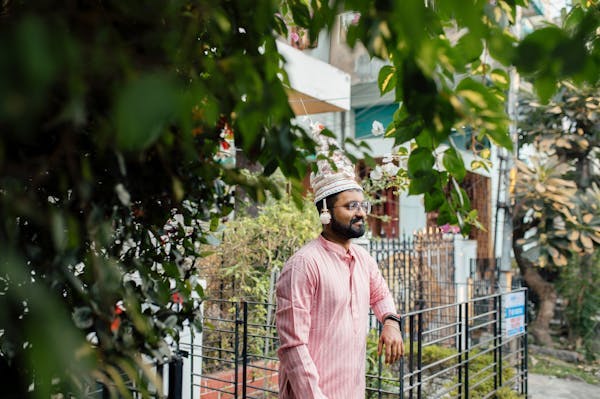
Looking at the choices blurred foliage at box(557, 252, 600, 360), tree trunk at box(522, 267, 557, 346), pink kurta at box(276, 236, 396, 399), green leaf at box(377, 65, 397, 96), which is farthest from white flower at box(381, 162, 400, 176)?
tree trunk at box(522, 267, 557, 346)

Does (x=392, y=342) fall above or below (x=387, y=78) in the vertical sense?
below

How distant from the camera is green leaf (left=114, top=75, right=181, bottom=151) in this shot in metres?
0.55

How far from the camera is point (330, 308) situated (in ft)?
8.73

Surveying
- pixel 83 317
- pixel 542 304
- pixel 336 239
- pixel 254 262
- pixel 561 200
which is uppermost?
pixel 561 200

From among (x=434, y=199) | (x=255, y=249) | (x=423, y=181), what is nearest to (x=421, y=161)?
(x=423, y=181)

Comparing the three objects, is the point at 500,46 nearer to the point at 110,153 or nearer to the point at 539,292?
the point at 110,153

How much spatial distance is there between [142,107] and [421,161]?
34.0 inches

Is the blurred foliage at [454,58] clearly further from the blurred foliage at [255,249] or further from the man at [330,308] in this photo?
the blurred foliage at [255,249]

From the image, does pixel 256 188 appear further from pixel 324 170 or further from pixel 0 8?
pixel 324 170

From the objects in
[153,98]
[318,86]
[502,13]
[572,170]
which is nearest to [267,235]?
[318,86]

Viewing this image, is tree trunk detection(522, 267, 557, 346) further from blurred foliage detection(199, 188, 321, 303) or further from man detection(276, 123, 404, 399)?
man detection(276, 123, 404, 399)

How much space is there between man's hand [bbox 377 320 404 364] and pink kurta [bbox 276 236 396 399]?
0.37 ft

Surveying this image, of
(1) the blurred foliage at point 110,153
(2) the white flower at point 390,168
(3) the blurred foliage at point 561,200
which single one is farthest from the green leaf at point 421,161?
(3) the blurred foliage at point 561,200

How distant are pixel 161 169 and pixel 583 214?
883 cm
